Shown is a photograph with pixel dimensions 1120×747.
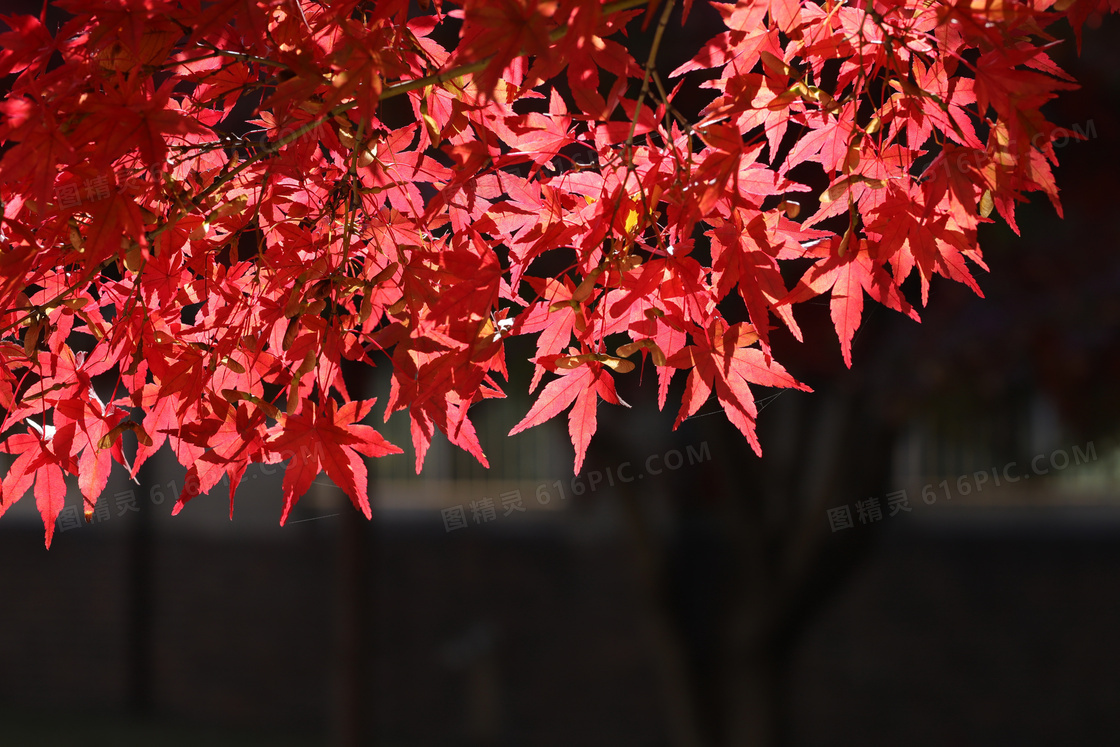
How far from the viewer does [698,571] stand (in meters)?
5.51

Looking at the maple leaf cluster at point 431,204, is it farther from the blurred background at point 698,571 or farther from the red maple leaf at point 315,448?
the blurred background at point 698,571

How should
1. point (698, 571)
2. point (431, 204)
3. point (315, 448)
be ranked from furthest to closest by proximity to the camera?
point (698, 571)
point (315, 448)
point (431, 204)

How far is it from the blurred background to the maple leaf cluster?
2115mm

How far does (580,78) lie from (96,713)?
21.7ft

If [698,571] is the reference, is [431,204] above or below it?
above

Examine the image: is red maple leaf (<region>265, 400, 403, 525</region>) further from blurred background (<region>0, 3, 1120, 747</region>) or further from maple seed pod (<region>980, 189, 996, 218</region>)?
blurred background (<region>0, 3, 1120, 747</region>)

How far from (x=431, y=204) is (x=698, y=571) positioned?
4.86m

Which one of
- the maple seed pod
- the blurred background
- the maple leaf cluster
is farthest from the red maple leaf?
the blurred background

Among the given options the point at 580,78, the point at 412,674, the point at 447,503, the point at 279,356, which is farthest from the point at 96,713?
the point at 580,78

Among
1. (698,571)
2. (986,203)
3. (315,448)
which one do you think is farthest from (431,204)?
(698,571)

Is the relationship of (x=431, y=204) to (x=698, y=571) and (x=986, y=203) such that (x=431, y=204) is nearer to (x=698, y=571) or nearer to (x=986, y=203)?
(x=986, y=203)

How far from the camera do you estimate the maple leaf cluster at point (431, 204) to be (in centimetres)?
85

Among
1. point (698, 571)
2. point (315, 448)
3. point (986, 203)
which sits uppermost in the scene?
point (986, 203)

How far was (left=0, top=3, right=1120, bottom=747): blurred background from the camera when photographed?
3.32 m
